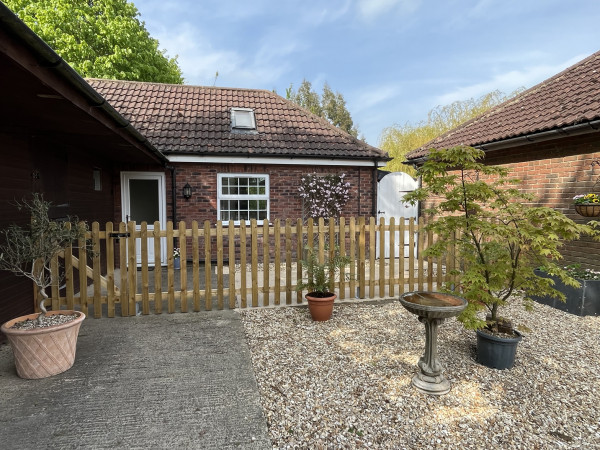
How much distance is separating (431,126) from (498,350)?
16731mm

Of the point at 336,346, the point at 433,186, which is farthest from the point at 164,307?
the point at 433,186

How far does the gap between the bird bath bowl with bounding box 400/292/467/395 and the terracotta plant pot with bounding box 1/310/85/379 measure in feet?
9.93

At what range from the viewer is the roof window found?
9391mm

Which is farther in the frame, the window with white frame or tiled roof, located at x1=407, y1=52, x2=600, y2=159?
the window with white frame

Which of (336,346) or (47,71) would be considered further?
(336,346)

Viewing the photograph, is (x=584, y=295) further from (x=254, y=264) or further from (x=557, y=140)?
(x=254, y=264)

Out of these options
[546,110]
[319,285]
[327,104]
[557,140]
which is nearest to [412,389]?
[319,285]

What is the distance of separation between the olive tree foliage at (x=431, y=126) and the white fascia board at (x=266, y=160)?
6.71 m

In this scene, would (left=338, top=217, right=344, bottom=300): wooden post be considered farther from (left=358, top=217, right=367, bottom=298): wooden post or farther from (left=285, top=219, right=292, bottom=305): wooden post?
(left=285, top=219, right=292, bottom=305): wooden post

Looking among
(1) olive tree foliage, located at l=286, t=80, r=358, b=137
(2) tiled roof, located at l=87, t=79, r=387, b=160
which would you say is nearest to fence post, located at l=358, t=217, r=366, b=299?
(2) tiled roof, located at l=87, t=79, r=387, b=160

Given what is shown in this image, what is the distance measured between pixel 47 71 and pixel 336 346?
3468 millimetres

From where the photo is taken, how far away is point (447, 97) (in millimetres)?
16906

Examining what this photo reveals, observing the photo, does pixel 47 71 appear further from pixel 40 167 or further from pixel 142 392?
pixel 40 167

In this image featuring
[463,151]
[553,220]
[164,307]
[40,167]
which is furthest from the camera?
[164,307]
